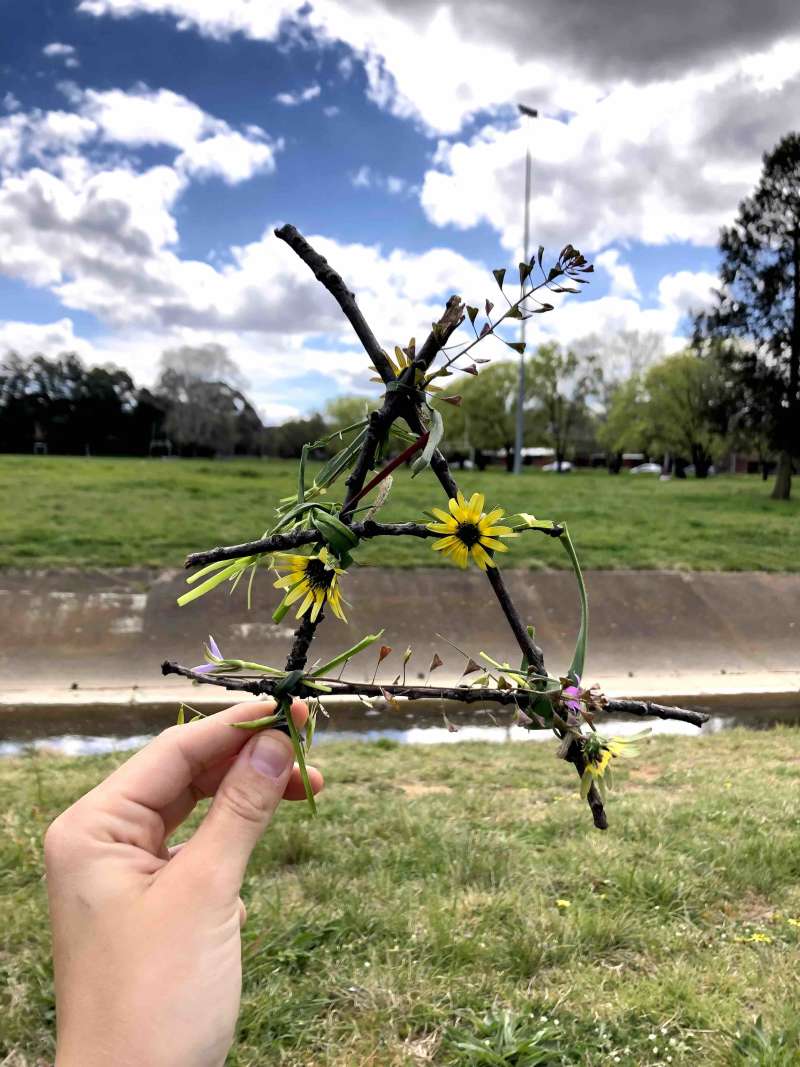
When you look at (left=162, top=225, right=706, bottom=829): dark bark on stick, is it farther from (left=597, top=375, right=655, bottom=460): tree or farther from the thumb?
(left=597, top=375, right=655, bottom=460): tree

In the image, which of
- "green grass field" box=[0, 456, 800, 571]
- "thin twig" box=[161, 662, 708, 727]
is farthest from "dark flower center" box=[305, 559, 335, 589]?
"green grass field" box=[0, 456, 800, 571]

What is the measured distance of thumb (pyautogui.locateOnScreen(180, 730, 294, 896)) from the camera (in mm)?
1053

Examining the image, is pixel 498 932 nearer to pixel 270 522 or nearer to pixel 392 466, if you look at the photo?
pixel 392 466

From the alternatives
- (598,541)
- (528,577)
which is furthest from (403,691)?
(598,541)

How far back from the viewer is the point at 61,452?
59688mm

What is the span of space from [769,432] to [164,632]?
17.8m

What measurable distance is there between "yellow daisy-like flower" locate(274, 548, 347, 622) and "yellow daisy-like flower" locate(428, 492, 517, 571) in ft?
0.47

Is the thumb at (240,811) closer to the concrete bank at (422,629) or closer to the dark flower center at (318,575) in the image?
the dark flower center at (318,575)

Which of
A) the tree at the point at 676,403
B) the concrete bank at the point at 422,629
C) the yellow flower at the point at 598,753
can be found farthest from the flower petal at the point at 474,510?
the tree at the point at 676,403

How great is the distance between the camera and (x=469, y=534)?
1.00 meters

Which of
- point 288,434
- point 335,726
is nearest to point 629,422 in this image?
point 288,434

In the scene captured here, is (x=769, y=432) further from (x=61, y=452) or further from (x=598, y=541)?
(x=61, y=452)

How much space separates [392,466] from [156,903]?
657 mm

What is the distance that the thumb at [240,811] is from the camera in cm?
105
